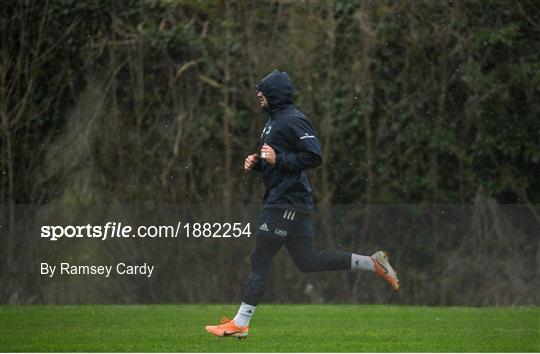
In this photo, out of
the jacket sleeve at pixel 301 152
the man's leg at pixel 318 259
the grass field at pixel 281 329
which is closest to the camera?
the jacket sleeve at pixel 301 152

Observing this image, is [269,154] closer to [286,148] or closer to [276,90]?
[286,148]

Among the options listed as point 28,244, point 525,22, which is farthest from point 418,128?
point 28,244

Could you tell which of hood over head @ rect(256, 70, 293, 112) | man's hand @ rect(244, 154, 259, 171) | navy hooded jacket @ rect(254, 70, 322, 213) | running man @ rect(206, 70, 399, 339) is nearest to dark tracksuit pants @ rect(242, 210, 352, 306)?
running man @ rect(206, 70, 399, 339)

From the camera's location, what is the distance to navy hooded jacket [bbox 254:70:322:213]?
24.8 feet

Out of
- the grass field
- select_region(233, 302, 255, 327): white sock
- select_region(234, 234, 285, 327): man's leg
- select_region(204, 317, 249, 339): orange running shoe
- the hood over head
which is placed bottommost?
the grass field

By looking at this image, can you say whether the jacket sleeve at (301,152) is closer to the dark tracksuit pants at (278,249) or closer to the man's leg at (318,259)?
the dark tracksuit pants at (278,249)

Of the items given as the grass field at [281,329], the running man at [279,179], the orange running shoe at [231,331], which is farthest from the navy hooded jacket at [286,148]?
the grass field at [281,329]

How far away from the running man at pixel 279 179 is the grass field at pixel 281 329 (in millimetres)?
Result: 843

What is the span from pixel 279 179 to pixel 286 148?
8.5 inches

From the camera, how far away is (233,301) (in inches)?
516

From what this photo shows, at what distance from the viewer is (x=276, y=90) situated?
25.0 ft

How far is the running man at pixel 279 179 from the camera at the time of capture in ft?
24.8

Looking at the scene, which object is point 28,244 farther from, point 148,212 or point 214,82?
point 214,82

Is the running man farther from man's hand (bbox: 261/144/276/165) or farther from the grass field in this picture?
the grass field
